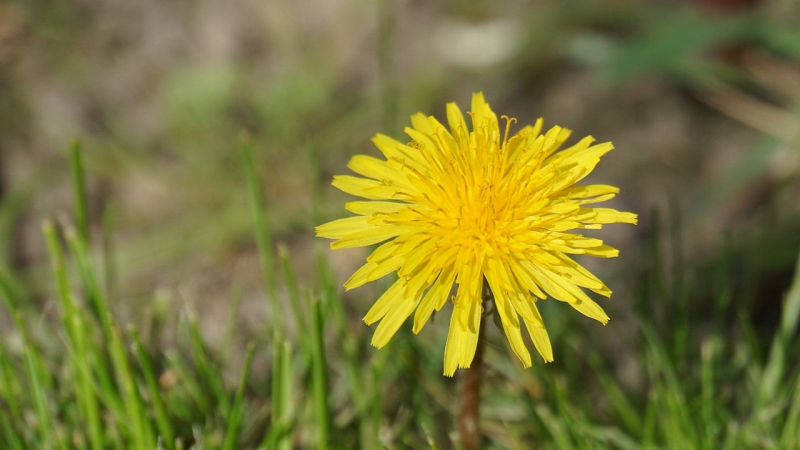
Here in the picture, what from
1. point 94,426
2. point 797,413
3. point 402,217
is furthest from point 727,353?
point 94,426

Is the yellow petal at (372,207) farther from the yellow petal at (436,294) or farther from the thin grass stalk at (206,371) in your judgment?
the thin grass stalk at (206,371)

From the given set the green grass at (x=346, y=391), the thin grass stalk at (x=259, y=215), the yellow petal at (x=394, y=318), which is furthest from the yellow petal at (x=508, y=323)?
the thin grass stalk at (x=259, y=215)

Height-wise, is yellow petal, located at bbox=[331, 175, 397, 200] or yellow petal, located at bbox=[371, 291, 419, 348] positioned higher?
yellow petal, located at bbox=[331, 175, 397, 200]

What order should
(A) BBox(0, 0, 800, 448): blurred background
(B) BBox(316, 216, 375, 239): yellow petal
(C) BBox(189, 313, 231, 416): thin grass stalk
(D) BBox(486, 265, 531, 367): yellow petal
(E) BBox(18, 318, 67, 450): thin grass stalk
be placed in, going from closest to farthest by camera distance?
(D) BBox(486, 265, 531, 367): yellow petal, (B) BBox(316, 216, 375, 239): yellow petal, (E) BBox(18, 318, 67, 450): thin grass stalk, (C) BBox(189, 313, 231, 416): thin grass stalk, (A) BBox(0, 0, 800, 448): blurred background

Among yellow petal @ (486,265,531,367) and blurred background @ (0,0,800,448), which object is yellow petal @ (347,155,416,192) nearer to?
yellow petal @ (486,265,531,367)

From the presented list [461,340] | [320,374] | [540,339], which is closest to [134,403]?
[320,374]

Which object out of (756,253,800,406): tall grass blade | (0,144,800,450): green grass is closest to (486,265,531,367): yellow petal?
(0,144,800,450): green grass
